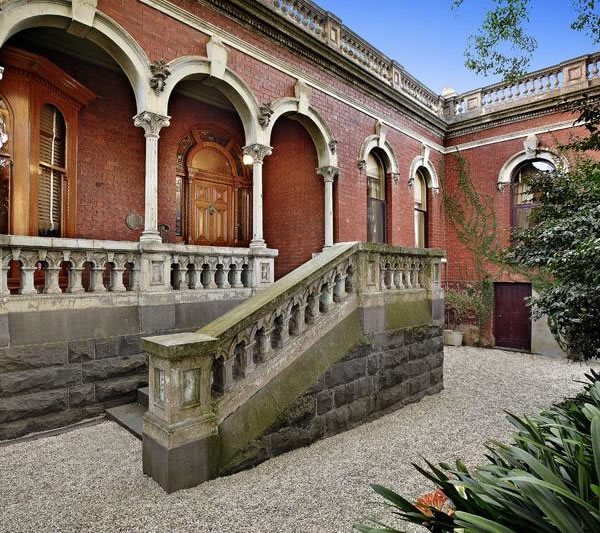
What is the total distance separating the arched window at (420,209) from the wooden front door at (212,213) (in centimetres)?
595

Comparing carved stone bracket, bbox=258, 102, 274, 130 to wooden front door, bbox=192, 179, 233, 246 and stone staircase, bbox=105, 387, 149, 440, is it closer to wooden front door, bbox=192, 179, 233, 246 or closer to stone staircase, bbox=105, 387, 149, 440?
wooden front door, bbox=192, 179, 233, 246

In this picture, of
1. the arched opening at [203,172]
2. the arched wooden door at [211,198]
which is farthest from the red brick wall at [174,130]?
the arched wooden door at [211,198]

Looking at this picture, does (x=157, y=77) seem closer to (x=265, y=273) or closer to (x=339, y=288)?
(x=265, y=273)

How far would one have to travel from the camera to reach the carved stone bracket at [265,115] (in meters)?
6.53

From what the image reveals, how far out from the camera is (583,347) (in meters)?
4.46

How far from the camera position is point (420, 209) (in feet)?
37.5

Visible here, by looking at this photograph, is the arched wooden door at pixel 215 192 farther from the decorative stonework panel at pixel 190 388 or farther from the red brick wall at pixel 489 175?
the red brick wall at pixel 489 175

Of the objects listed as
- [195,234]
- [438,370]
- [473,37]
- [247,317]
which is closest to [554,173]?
[473,37]

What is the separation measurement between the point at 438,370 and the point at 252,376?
3609 mm

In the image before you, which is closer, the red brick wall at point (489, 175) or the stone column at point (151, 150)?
the stone column at point (151, 150)

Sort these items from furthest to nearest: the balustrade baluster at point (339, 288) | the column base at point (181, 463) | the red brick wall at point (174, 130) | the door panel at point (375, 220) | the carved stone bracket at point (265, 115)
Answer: the door panel at point (375, 220) < the red brick wall at point (174, 130) < the carved stone bracket at point (265, 115) < the balustrade baluster at point (339, 288) < the column base at point (181, 463)

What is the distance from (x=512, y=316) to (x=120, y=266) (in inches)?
415

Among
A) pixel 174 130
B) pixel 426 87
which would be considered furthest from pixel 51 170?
pixel 426 87

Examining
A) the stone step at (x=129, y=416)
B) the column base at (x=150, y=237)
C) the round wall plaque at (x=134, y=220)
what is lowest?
the stone step at (x=129, y=416)
